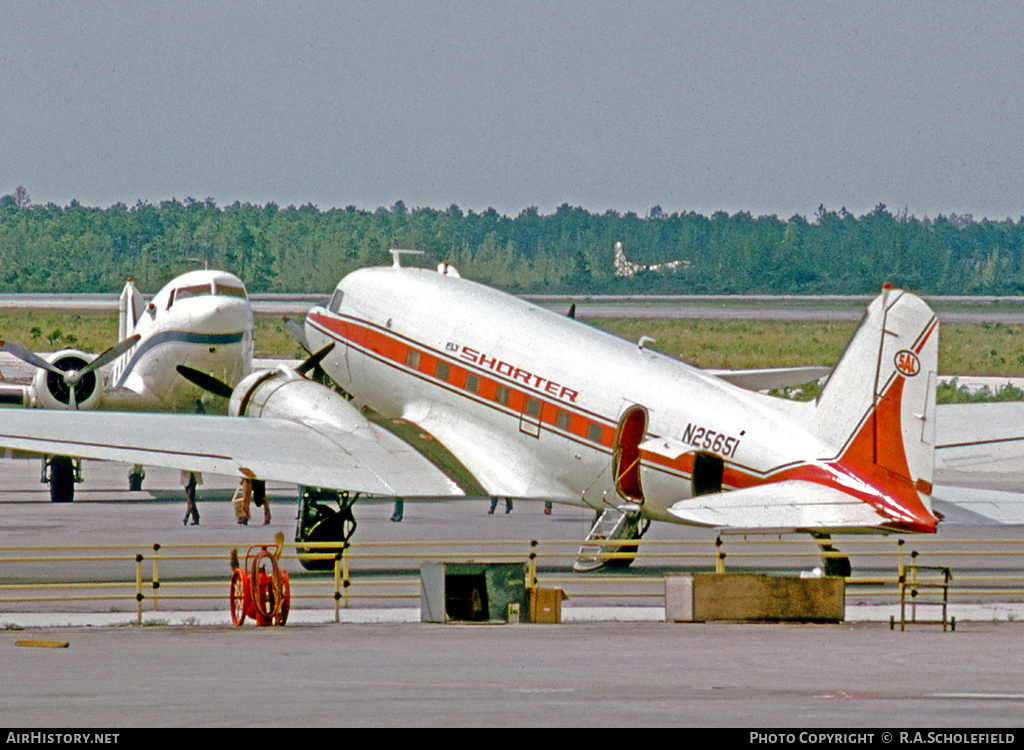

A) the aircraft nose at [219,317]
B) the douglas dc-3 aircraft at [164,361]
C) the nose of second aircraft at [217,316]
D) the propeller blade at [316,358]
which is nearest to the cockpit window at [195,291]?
the douglas dc-3 aircraft at [164,361]

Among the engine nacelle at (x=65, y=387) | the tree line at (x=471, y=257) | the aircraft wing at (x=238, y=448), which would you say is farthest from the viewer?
the tree line at (x=471, y=257)

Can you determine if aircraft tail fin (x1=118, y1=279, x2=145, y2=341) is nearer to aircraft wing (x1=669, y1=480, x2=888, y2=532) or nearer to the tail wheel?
the tail wheel

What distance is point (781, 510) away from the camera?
21828mm

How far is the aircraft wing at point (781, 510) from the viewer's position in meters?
21.4

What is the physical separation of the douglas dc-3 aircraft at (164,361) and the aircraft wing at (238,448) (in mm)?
10593

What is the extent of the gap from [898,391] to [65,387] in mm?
23600

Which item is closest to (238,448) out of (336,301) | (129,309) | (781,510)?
(336,301)

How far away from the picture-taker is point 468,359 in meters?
28.4

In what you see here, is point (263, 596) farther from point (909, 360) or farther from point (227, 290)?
point (227, 290)

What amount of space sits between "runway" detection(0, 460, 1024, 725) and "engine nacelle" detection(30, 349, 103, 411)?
53.9 feet

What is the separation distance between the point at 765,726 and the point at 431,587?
998 cm

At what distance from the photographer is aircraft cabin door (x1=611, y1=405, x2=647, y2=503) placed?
25422 millimetres

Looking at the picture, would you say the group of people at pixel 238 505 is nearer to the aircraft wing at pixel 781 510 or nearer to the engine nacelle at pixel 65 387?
the engine nacelle at pixel 65 387

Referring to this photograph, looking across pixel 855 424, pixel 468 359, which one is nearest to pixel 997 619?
pixel 855 424
